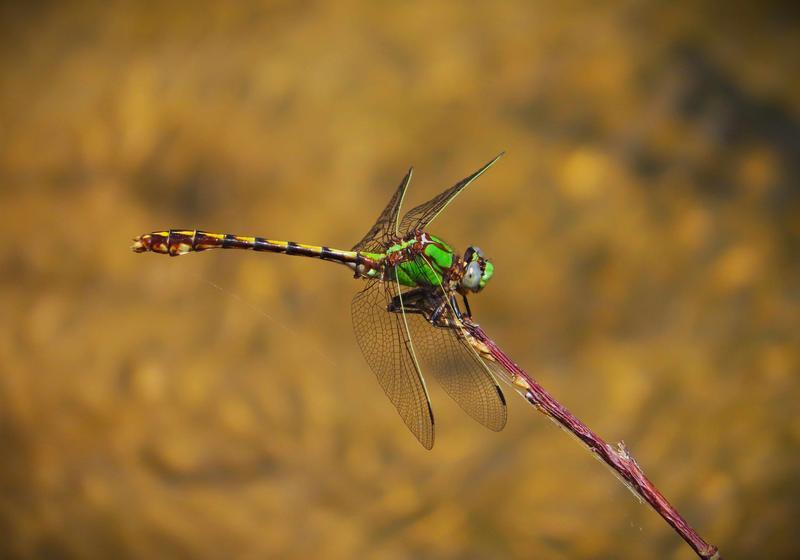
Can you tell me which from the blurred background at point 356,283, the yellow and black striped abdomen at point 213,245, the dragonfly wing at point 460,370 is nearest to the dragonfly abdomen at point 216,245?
the yellow and black striped abdomen at point 213,245

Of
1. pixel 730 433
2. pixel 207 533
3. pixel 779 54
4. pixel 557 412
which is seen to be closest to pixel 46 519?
pixel 207 533

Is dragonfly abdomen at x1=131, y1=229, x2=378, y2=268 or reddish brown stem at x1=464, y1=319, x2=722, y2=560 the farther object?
dragonfly abdomen at x1=131, y1=229, x2=378, y2=268

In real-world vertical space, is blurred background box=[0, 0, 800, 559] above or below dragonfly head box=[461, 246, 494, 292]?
above

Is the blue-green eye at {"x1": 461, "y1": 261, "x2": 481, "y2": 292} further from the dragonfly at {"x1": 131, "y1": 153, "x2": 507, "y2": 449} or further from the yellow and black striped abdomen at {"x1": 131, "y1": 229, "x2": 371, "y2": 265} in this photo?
the yellow and black striped abdomen at {"x1": 131, "y1": 229, "x2": 371, "y2": 265}

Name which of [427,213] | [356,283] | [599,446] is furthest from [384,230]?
[356,283]

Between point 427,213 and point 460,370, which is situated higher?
point 427,213

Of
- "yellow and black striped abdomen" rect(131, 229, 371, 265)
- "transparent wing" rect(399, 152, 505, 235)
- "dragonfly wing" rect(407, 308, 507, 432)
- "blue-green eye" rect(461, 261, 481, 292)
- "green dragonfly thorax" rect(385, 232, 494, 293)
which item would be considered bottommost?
"dragonfly wing" rect(407, 308, 507, 432)

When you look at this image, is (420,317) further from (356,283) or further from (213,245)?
(356,283)

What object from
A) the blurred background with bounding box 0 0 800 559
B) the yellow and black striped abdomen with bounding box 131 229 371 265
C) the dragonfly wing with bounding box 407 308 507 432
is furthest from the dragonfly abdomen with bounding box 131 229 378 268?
the blurred background with bounding box 0 0 800 559
